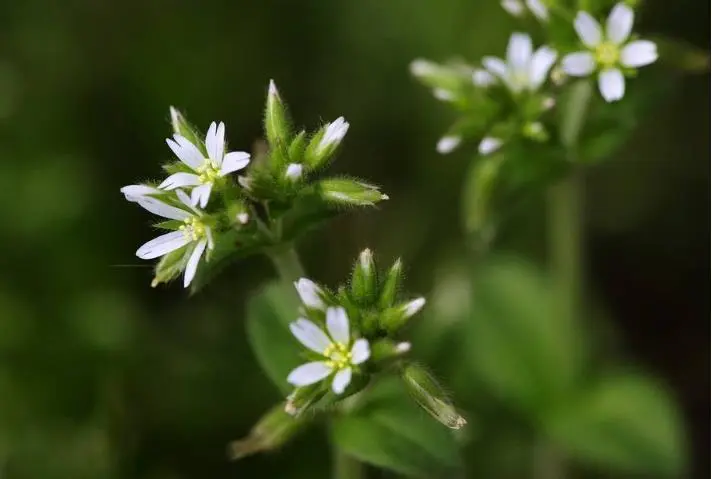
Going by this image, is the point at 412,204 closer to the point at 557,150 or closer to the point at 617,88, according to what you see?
the point at 557,150

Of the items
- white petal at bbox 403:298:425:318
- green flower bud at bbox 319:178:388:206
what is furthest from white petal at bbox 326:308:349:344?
green flower bud at bbox 319:178:388:206

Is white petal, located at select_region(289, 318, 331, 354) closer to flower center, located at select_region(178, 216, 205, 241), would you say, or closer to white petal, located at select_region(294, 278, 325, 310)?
white petal, located at select_region(294, 278, 325, 310)

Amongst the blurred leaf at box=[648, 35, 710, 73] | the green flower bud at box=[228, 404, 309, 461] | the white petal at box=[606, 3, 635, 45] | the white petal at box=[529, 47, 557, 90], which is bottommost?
the green flower bud at box=[228, 404, 309, 461]

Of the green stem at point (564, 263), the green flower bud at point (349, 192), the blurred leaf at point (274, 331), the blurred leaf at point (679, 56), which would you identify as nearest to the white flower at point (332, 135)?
the green flower bud at point (349, 192)

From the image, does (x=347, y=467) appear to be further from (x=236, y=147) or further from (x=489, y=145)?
(x=236, y=147)

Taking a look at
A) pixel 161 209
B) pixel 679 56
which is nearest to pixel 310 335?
pixel 161 209

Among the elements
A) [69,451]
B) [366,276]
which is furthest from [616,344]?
[69,451]

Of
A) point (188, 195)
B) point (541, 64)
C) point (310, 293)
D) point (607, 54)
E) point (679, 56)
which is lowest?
point (310, 293)
